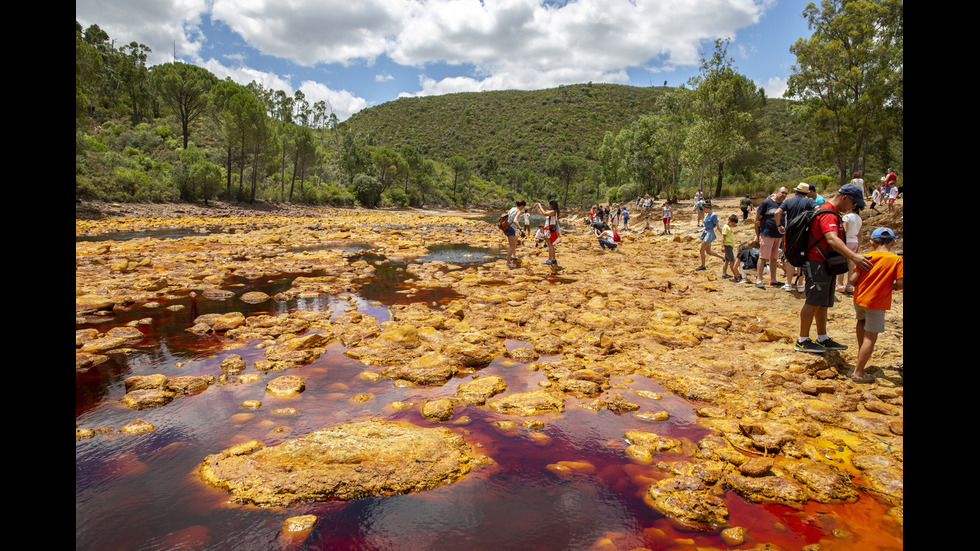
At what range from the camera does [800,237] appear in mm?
6105

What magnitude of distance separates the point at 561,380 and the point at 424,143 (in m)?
111

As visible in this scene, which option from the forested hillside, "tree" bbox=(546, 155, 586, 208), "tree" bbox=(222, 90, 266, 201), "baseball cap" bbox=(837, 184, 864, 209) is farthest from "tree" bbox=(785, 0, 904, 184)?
"tree" bbox=(546, 155, 586, 208)

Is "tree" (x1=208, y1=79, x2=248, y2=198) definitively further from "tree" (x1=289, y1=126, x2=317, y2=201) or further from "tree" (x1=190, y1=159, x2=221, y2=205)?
"tree" (x1=289, y1=126, x2=317, y2=201)

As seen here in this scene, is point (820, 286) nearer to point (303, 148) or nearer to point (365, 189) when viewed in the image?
point (303, 148)

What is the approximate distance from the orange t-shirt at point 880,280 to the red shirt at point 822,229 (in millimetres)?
716

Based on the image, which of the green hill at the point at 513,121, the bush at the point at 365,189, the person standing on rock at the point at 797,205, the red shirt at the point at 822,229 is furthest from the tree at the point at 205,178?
the green hill at the point at 513,121

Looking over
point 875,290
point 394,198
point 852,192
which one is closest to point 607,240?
point 852,192

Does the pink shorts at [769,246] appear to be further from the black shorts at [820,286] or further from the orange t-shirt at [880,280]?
the orange t-shirt at [880,280]

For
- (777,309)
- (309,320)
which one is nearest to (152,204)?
(309,320)

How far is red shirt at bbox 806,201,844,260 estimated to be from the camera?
5.77m

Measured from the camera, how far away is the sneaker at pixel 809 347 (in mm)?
5902
